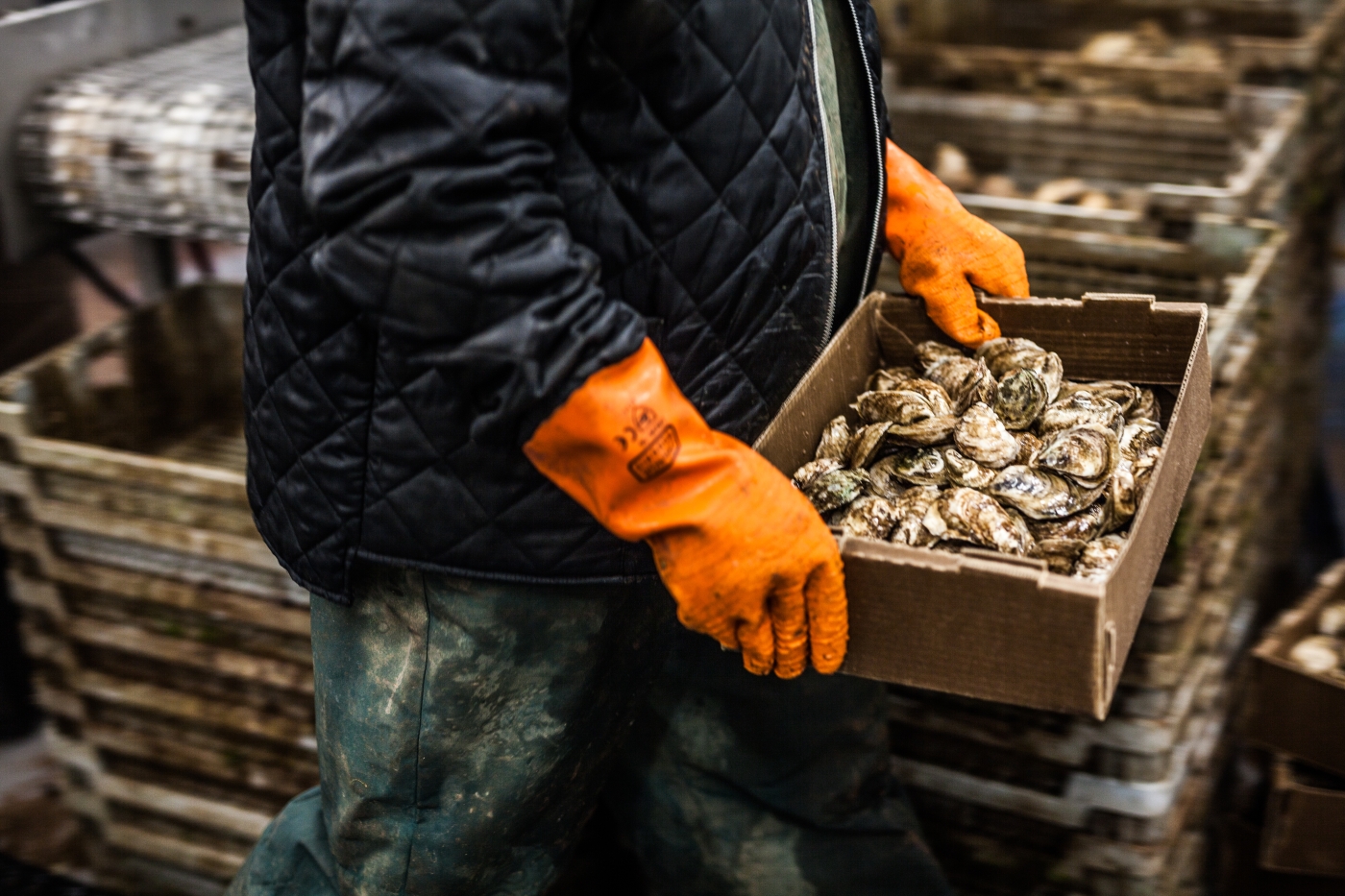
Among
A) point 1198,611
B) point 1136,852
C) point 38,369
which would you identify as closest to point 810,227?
point 1198,611

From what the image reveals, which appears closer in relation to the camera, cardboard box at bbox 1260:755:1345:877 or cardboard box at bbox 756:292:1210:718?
cardboard box at bbox 756:292:1210:718

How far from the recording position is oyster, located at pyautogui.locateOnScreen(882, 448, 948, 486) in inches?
64.8

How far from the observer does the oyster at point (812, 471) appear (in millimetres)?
1631

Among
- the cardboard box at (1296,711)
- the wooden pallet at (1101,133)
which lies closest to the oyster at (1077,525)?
the cardboard box at (1296,711)

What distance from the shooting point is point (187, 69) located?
10.7 ft

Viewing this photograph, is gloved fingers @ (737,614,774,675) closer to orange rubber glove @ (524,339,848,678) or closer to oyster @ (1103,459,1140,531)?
orange rubber glove @ (524,339,848,678)

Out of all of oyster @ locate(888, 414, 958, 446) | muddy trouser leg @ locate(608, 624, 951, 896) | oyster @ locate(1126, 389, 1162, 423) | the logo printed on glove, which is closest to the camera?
the logo printed on glove

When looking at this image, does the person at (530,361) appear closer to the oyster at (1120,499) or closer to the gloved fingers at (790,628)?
the gloved fingers at (790,628)

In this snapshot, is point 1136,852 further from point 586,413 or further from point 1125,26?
point 1125,26

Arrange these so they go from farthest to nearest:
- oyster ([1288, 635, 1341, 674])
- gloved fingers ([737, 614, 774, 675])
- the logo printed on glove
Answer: oyster ([1288, 635, 1341, 674])
gloved fingers ([737, 614, 774, 675])
the logo printed on glove

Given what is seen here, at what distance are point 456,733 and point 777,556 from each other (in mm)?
519

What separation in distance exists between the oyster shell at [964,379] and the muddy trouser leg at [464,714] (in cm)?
48

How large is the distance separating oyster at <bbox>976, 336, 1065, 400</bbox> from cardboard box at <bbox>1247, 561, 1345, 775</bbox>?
0.93 m

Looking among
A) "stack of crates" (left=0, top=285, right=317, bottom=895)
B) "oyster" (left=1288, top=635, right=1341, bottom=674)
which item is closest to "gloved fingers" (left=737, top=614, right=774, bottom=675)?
"stack of crates" (left=0, top=285, right=317, bottom=895)
